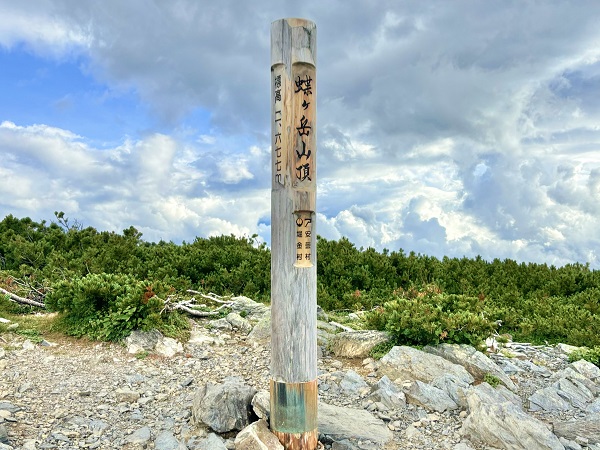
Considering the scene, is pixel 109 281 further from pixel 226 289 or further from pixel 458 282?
pixel 458 282

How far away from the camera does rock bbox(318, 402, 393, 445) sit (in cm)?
637

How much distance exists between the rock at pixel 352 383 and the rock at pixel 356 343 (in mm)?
923

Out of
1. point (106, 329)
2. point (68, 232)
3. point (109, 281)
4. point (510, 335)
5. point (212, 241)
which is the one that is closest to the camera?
point (106, 329)

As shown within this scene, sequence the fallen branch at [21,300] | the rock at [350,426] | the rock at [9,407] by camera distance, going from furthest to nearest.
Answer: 1. the fallen branch at [21,300]
2. the rock at [9,407]
3. the rock at [350,426]

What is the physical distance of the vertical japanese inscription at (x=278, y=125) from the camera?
5.68 metres

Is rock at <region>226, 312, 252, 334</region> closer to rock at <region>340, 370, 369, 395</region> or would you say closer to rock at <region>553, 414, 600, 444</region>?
rock at <region>340, 370, 369, 395</region>

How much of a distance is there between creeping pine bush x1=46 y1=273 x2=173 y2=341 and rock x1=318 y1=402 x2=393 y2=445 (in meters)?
3.95

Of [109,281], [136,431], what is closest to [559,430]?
[136,431]

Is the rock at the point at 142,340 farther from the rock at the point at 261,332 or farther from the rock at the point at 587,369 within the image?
the rock at the point at 587,369

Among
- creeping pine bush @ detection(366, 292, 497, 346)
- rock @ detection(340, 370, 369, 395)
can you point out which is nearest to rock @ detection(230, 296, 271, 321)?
creeping pine bush @ detection(366, 292, 497, 346)

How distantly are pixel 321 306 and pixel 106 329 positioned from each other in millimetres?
5355

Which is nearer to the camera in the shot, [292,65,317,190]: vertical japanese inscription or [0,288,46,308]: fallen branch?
[292,65,317,190]: vertical japanese inscription

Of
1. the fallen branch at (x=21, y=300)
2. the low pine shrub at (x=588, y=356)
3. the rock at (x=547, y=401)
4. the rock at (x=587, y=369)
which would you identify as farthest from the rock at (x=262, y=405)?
the fallen branch at (x=21, y=300)

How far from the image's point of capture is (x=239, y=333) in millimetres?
10273
